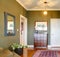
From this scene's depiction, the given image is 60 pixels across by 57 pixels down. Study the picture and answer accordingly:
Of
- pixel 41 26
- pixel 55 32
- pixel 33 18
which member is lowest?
pixel 55 32

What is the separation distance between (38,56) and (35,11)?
5288 millimetres

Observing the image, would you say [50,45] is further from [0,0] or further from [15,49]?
[0,0]

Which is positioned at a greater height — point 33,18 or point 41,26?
point 33,18

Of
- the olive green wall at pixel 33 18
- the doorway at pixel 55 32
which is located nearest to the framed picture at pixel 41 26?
the olive green wall at pixel 33 18

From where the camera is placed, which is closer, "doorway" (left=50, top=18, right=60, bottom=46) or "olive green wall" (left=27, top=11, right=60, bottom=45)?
"doorway" (left=50, top=18, right=60, bottom=46)

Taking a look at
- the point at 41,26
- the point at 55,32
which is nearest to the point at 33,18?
the point at 41,26

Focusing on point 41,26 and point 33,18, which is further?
point 33,18

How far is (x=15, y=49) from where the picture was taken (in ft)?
20.7

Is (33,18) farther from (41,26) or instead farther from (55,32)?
(55,32)

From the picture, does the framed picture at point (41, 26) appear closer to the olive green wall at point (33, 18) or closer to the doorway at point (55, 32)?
the olive green wall at point (33, 18)

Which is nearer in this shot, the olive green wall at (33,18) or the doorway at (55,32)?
Result: the doorway at (55,32)

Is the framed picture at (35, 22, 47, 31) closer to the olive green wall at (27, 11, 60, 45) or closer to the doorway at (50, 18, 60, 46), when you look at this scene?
the olive green wall at (27, 11, 60, 45)

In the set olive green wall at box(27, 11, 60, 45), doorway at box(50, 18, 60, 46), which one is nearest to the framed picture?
olive green wall at box(27, 11, 60, 45)

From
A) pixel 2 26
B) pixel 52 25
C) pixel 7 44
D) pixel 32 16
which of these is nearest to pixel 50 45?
pixel 52 25
